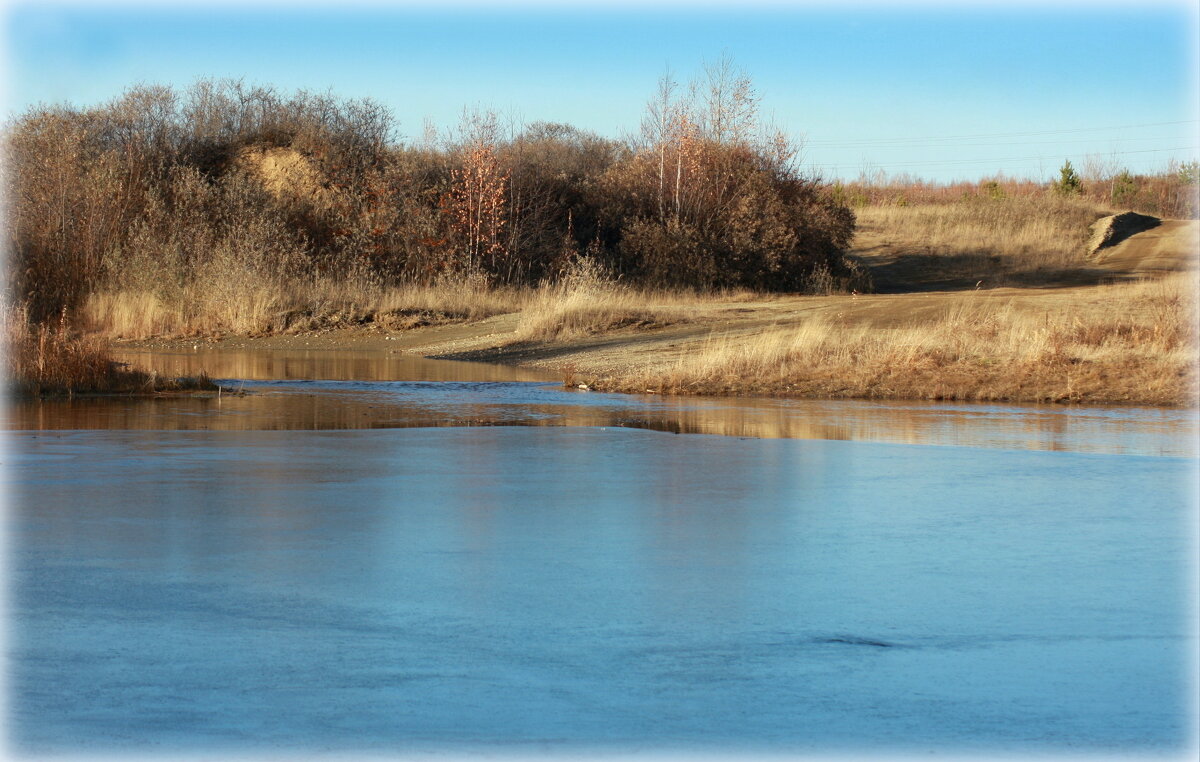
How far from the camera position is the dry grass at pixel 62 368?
53.2 ft

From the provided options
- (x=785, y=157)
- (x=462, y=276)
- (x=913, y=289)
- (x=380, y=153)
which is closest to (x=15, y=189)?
(x=462, y=276)

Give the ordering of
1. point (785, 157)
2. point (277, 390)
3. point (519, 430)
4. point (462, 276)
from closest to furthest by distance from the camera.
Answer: point (519, 430)
point (277, 390)
point (462, 276)
point (785, 157)

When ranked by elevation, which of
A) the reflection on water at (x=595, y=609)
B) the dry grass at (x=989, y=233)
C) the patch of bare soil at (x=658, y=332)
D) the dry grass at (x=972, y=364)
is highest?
the dry grass at (x=989, y=233)

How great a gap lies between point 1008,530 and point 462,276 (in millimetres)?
29496

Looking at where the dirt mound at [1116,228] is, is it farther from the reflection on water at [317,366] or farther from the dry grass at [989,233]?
the reflection on water at [317,366]

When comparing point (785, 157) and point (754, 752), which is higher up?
point (785, 157)

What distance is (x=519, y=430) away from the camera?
13.5 metres

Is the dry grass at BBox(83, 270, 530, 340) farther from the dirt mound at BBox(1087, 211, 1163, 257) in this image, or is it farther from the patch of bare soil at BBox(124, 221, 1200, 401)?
the dirt mound at BBox(1087, 211, 1163, 257)

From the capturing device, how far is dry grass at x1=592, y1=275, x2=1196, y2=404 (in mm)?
16984

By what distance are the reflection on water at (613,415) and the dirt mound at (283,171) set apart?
25431 mm

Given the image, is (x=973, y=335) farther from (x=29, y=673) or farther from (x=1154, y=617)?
(x=29, y=673)

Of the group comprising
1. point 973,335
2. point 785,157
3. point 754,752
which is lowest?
point 754,752

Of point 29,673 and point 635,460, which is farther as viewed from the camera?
point 635,460

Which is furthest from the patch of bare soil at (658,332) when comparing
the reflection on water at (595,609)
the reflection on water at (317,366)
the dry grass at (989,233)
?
the dry grass at (989,233)
